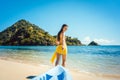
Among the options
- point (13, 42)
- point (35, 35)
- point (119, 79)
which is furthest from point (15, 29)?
point (119, 79)

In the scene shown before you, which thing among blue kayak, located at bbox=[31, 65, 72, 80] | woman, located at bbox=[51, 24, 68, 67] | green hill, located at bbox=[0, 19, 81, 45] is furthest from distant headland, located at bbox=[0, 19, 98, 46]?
blue kayak, located at bbox=[31, 65, 72, 80]

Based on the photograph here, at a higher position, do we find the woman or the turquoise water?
the woman

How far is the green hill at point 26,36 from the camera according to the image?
237ft

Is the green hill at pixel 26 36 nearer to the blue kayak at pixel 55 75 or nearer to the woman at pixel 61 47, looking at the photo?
the woman at pixel 61 47

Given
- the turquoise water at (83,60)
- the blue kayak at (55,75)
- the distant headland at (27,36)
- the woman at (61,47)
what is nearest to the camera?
the blue kayak at (55,75)

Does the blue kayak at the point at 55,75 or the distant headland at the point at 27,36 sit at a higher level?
the distant headland at the point at 27,36

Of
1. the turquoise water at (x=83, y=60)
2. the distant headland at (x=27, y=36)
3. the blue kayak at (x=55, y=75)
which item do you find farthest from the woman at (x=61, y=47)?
the distant headland at (x=27, y=36)

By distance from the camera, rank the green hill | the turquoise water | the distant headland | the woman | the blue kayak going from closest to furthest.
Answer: the blue kayak
the woman
the turquoise water
the distant headland
the green hill

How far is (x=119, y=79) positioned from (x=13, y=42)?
78.4 m

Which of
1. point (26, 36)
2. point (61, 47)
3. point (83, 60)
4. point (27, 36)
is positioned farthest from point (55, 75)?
point (26, 36)

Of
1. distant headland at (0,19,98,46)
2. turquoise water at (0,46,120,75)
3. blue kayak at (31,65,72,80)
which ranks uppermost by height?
distant headland at (0,19,98,46)

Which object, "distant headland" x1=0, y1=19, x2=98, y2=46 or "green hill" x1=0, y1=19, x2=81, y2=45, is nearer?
"distant headland" x1=0, y1=19, x2=98, y2=46

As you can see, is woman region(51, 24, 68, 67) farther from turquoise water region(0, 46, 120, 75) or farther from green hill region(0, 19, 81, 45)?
green hill region(0, 19, 81, 45)

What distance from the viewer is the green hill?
72.3 meters
